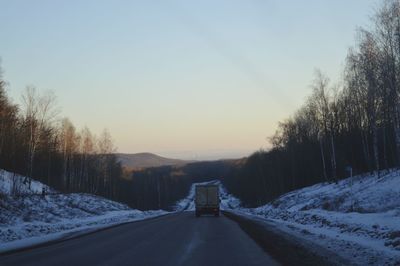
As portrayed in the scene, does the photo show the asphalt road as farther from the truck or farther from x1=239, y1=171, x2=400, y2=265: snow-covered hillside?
the truck

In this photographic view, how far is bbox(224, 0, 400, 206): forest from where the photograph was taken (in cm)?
3741

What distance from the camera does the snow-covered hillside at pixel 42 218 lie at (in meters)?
23.2

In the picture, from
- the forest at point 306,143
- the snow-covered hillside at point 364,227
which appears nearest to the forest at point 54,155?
the forest at point 306,143

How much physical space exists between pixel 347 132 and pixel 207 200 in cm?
3738

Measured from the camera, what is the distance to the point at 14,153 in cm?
6462

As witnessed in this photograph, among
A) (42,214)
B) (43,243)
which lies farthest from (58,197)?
(43,243)

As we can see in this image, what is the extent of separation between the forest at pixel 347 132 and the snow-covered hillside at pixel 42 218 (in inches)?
930

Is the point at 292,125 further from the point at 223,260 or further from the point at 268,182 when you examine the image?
the point at 223,260

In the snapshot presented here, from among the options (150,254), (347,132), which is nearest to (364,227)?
(150,254)

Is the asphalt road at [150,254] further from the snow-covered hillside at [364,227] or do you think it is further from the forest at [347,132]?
the forest at [347,132]

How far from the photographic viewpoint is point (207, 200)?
1941 inches

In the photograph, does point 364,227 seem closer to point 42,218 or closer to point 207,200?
point 42,218

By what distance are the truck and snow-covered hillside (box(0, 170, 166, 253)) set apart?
9.67 metres

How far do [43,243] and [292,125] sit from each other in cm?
9719
